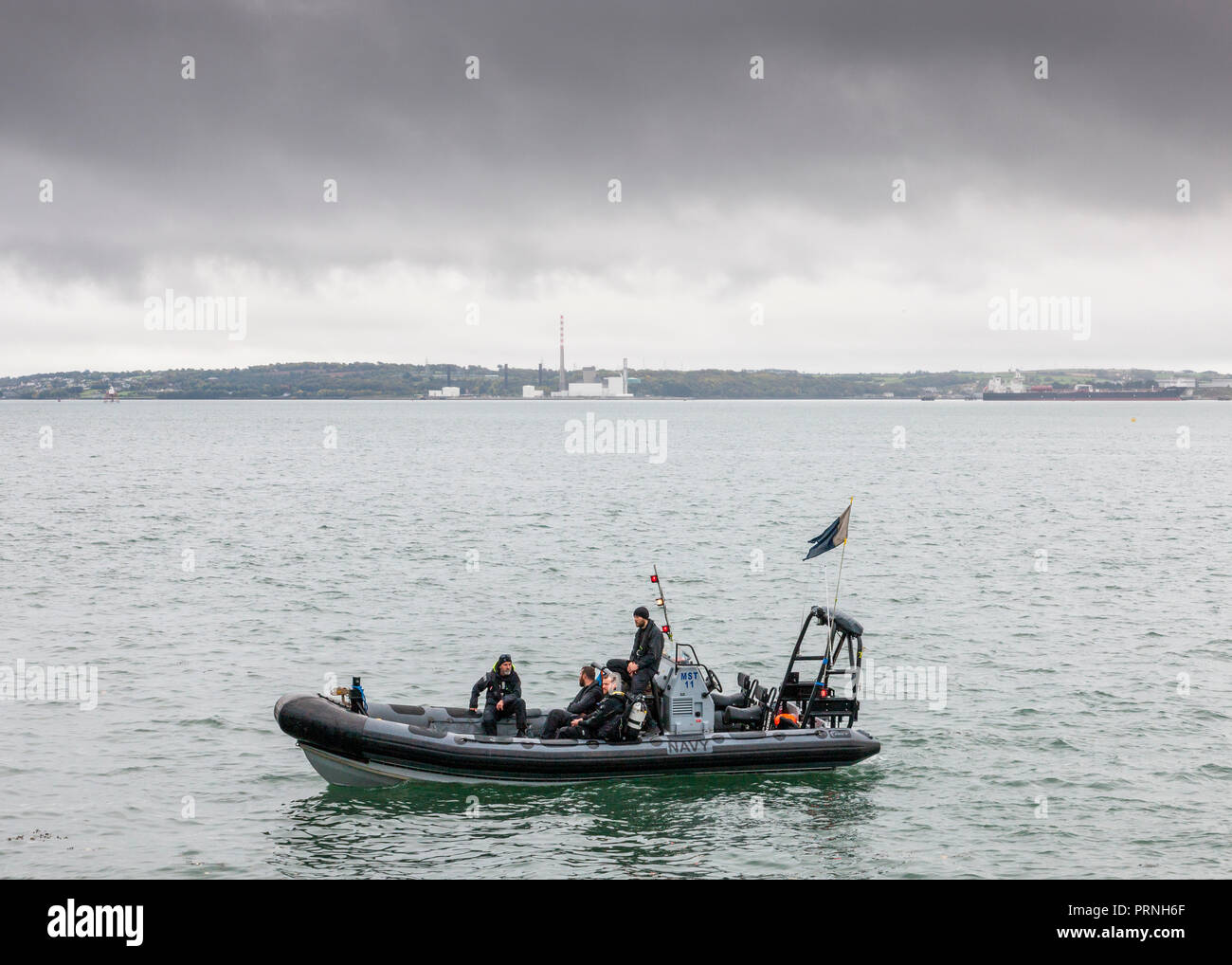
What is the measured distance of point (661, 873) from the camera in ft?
43.3

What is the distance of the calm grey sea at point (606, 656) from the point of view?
14.0 m

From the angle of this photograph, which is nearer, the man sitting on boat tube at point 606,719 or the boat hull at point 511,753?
the boat hull at point 511,753

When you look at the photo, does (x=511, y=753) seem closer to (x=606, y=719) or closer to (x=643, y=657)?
(x=606, y=719)

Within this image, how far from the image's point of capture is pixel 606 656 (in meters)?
23.4

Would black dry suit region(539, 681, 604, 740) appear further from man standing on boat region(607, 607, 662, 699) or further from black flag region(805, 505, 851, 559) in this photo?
black flag region(805, 505, 851, 559)

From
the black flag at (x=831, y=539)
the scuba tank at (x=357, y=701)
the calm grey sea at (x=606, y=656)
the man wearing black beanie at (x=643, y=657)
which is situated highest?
the black flag at (x=831, y=539)

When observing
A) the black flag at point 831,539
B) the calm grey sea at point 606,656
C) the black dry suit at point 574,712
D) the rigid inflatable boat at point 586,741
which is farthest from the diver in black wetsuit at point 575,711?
the black flag at point 831,539

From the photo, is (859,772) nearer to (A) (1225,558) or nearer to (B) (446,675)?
(B) (446,675)

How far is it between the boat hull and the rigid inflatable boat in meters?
0.01

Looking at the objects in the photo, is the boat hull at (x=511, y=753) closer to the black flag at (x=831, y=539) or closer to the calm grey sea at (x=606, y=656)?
the calm grey sea at (x=606, y=656)

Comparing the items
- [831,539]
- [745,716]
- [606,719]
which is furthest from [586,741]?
[831,539]

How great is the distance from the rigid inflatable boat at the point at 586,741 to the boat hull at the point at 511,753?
1cm
